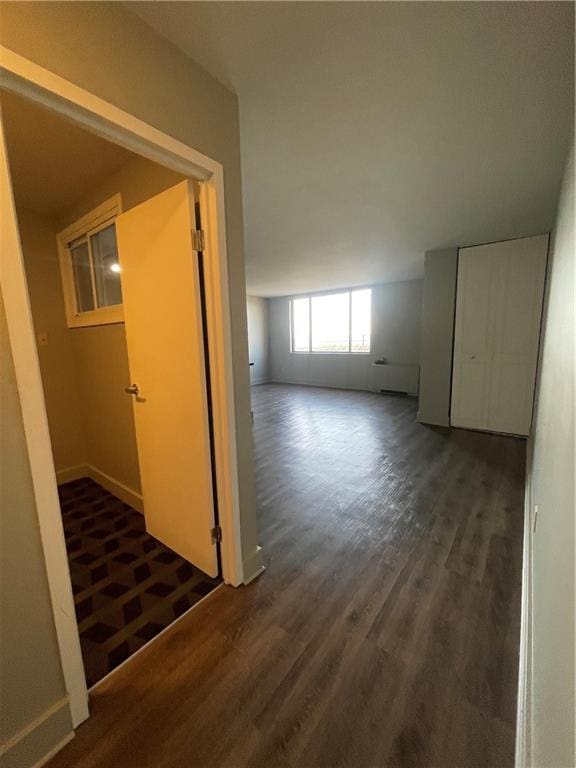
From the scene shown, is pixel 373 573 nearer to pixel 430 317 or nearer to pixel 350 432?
pixel 350 432

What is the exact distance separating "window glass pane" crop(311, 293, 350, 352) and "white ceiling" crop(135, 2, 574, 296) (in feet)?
14.4

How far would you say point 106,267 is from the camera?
7.73ft

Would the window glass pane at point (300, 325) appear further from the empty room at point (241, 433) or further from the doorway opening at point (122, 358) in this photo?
the doorway opening at point (122, 358)

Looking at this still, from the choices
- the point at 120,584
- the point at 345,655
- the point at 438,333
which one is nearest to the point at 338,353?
the point at 438,333

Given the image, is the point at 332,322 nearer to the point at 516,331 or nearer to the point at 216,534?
the point at 516,331

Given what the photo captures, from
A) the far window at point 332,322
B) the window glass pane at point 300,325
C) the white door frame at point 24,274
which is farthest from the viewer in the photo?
the window glass pane at point 300,325

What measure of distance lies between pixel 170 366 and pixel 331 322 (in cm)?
642

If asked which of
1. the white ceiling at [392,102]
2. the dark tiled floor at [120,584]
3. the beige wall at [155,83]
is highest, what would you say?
the white ceiling at [392,102]

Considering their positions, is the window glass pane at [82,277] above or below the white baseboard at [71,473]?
above

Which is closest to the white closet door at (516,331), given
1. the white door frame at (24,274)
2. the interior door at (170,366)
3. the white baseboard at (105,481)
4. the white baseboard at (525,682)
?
the white baseboard at (525,682)

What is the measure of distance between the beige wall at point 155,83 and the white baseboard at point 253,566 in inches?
1.1

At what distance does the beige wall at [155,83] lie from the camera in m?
0.88

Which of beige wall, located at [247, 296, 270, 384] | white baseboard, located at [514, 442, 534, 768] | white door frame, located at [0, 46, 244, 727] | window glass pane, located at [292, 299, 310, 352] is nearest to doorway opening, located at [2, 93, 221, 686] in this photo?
white door frame, located at [0, 46, 244, 727]

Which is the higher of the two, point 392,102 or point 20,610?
point 392,102
